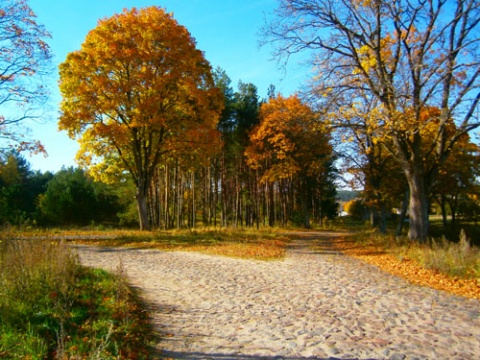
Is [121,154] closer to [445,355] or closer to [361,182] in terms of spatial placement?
[361,182]

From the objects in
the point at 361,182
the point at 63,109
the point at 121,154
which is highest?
the point at 63,109

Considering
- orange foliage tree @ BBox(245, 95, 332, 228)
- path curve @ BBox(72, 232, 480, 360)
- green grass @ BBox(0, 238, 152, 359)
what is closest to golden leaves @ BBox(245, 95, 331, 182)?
orange foliage tree @ BBox(245, 95, 332, 228)

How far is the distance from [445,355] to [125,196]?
4055 centimetres

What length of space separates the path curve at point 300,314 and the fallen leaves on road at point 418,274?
56 centimetres

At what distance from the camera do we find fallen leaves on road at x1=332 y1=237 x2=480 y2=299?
30.3 feet

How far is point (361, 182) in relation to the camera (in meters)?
28.8

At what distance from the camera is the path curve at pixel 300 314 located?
5207mm

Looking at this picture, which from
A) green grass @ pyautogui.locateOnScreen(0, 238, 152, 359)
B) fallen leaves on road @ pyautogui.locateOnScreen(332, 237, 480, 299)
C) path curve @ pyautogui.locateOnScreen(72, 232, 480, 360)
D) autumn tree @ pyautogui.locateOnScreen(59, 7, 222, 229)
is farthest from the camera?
autumn tree @ pyautogui.locateOnScreen(59, 7, 222, 229)

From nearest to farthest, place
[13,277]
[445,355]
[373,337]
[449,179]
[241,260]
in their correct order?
[445,355] < [373,337] < [13,277] < [241,260] < [449,179]

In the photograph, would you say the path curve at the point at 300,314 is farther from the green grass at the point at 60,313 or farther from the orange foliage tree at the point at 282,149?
the orange foliage tree at the point at 282,149

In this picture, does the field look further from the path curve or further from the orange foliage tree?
the orange foliage tree

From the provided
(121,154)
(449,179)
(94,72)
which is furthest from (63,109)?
(449,179)

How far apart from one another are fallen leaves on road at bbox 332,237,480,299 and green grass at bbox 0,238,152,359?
23.5 ft

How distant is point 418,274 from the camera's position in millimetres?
11000
